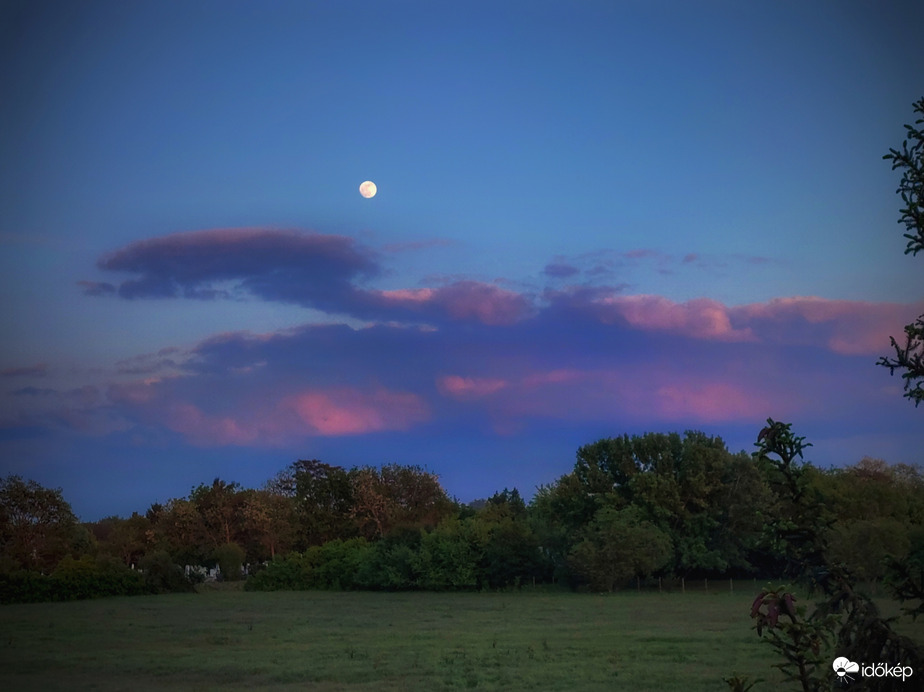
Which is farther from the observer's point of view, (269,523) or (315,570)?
(269,523)

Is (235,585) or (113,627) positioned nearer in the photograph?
(113,627)

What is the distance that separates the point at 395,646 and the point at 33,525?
48.5 metres

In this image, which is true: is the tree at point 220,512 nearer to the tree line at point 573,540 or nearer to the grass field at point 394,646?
the tree line at point 573,540

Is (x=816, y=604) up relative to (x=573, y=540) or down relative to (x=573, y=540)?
up

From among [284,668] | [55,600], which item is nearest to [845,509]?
[284,668]

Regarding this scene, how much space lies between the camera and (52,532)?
65000mm

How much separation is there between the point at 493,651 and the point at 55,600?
3960 cm

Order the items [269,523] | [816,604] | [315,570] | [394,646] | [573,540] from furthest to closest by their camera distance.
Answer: [269,523] → [315,570] → [573,540] → [394,646] → [816,604]

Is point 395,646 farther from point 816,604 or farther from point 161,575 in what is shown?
point 161,575

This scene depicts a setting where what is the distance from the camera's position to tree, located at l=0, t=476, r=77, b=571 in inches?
2462

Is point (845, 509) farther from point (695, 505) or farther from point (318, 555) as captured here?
point (318, 555)

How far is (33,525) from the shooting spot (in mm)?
64312

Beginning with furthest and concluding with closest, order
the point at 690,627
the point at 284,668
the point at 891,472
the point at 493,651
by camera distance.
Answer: the point at 891,472, the point at 690,627, the point at 493,651, the point at 284,668

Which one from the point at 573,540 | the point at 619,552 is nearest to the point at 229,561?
the point at 573,540
